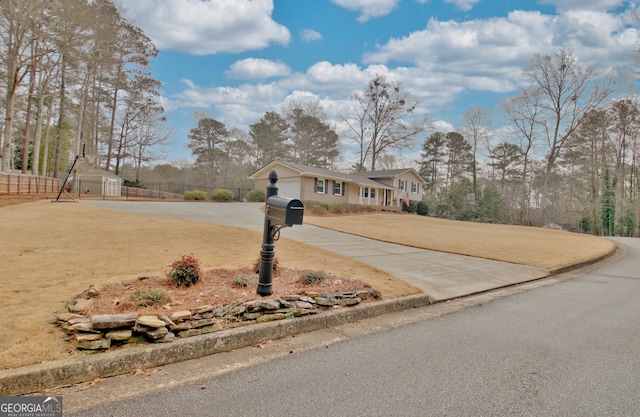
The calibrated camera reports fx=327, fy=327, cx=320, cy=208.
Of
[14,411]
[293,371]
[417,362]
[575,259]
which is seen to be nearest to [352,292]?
[417,362]

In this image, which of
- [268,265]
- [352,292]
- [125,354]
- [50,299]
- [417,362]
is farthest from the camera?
[352,292]

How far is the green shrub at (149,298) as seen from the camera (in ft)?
11.2

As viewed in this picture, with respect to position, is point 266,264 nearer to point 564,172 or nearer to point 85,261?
point 85,261

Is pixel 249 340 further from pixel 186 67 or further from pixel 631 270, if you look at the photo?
pixel 186 67

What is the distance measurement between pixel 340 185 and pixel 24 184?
2393 cm

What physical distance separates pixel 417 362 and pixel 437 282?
3.43 m

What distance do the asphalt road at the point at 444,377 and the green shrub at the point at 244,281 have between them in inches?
62.3

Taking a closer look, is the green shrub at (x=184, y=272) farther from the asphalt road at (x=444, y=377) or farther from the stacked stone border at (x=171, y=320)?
the asphalt road at (x=444, y=377)

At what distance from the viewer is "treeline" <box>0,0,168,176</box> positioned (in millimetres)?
19844

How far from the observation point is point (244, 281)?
4410mm

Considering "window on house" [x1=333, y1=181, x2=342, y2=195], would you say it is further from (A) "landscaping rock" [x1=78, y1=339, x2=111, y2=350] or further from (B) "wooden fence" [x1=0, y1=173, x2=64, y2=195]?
(A) "landscaping rock" [x1=78, y1=339, x2=111, y2=350]

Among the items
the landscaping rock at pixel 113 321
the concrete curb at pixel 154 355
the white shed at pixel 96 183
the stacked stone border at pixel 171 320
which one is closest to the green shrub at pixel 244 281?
the stacked stone border at pixel 171 320

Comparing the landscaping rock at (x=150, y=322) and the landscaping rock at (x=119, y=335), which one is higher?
the landscaping rock at (x=150, y=322)

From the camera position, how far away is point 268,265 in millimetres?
4047
